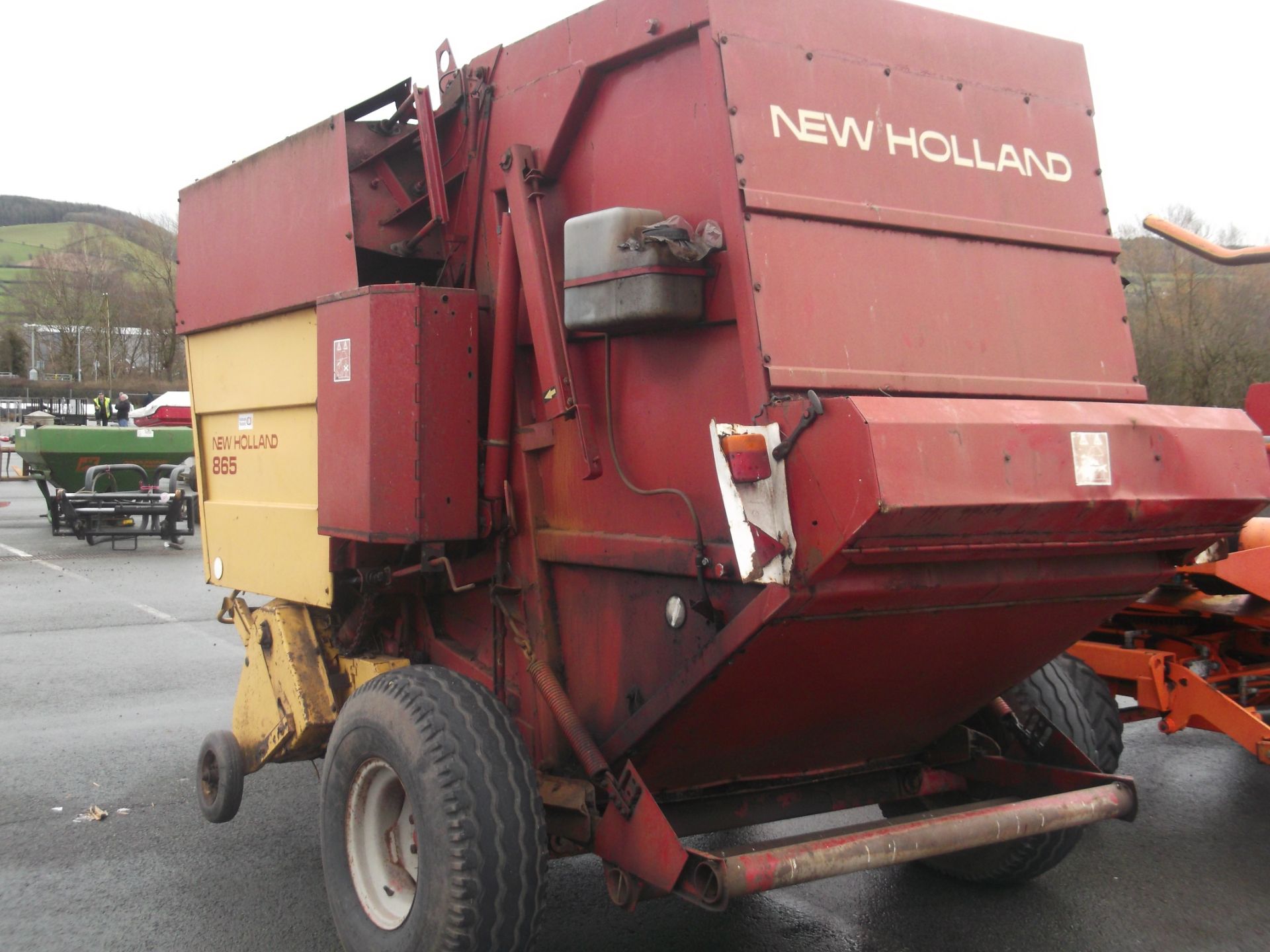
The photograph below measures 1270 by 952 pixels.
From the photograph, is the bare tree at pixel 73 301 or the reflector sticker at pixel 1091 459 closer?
the reflector sticker at pixel 1091 459

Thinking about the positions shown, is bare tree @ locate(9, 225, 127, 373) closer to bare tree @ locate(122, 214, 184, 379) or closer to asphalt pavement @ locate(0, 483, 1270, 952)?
bare tree @ locate(122, 214, 184, 379)

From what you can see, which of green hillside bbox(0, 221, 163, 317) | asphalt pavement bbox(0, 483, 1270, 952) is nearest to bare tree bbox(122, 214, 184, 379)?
green hillside bbox(0, 221, 163, 317)

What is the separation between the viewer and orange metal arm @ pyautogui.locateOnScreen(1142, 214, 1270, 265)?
4.68 metres

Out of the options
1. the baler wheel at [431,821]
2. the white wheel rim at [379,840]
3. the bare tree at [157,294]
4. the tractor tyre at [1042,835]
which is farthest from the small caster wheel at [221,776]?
the bare tree at [157,294]

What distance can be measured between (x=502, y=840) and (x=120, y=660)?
6.36 metres

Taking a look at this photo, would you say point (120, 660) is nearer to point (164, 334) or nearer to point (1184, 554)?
point (1184, 554)

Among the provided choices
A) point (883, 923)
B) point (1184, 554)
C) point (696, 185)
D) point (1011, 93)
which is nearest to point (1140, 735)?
point (883, 923)

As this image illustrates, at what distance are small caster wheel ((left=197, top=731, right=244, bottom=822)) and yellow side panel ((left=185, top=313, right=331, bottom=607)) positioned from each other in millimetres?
612

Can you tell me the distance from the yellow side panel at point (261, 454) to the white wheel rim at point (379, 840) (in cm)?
84

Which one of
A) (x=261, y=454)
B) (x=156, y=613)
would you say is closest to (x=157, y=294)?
(x=156, y=613)

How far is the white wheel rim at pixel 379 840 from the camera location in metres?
3.58

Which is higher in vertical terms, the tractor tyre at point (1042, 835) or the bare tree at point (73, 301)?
the bare tree at point (73, 301)

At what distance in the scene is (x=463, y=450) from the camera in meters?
3.76

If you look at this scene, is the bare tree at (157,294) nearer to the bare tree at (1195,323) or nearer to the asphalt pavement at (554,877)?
the bare tree at (1195,323)
